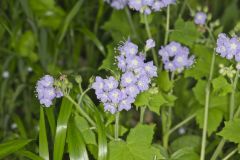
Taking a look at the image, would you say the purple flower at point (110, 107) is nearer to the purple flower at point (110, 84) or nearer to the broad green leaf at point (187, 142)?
the purple flower at point (110, 84)

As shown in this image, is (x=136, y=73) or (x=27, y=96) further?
(x=27, y=96)

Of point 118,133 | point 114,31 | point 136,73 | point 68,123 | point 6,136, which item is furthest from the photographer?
point 114,31

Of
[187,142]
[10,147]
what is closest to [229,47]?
[187,142]

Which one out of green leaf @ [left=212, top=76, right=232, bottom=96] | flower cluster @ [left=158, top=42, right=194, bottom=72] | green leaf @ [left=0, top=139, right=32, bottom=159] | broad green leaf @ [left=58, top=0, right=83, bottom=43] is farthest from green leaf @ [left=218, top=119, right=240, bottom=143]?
broad green leaf @ [left=58, top=0, right=83, bottom=43]

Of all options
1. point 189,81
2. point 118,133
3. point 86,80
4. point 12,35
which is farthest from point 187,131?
point 12,35

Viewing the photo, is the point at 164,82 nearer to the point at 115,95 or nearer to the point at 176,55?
the point at 176,55

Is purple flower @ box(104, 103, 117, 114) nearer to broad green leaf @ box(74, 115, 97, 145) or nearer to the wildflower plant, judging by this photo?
the wildflower plant

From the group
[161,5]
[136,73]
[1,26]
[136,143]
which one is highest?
[1,26]

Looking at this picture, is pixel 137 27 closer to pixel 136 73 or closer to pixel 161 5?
pixel 161 5
